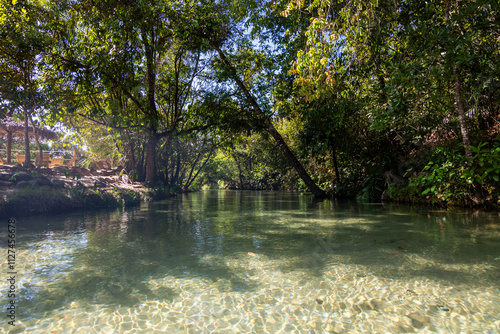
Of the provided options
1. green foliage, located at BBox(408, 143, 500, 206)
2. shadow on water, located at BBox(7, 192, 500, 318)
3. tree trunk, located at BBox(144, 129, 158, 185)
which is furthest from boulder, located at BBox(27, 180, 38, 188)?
green foliage, located at BBox(408, 143, 500, 206)

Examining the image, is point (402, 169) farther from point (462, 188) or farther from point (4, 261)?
point (4, 261)

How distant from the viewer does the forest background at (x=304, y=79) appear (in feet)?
20.0

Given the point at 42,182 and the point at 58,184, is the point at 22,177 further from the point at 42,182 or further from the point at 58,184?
the point at 58,184

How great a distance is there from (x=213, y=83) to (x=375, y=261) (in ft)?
37.0

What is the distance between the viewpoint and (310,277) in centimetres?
273

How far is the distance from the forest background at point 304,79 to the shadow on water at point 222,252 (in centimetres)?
272

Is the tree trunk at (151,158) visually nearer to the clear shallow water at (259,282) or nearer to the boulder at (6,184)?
the boulder at (6,184)

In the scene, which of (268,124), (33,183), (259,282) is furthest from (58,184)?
(268,124)

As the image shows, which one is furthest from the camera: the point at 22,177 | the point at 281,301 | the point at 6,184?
the point at 22,177

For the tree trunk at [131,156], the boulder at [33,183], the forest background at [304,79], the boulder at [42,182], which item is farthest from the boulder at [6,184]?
the tree trunk at [131,156]

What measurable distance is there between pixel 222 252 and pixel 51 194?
637 cm

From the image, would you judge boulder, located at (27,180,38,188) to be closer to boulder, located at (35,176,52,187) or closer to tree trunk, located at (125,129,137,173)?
boulder, located at (35,176,52,187)

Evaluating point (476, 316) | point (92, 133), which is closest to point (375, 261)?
point (476, 316)

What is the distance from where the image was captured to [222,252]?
3.63 m
